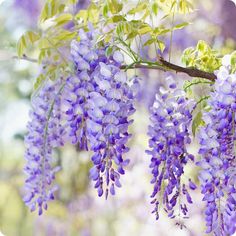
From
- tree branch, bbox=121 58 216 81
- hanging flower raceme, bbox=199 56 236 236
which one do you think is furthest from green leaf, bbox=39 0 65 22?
hanging flower raceme, bbox=199 56 236 236

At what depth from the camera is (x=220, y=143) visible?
1029mm

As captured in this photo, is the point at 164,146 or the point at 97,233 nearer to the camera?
the point at 164,146

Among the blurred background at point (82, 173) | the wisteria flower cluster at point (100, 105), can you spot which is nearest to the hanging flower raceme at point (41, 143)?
the wisteria flower cluster at point (100, 105)

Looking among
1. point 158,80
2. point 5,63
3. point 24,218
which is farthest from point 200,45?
point 24,218

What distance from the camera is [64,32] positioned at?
1223mm

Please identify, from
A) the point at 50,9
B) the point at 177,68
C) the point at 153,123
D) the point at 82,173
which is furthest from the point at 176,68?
the point at 82,173

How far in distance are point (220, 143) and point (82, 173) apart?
0.92 meters

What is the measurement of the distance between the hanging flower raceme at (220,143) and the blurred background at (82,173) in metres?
0.64

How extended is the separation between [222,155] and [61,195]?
901 millimetres

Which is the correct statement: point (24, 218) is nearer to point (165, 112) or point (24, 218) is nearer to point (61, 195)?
point (61, 195)

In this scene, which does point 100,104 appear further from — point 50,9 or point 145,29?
point 50,9

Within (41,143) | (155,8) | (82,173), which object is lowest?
(82,173)

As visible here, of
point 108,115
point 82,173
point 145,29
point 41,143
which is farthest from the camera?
point 82,173

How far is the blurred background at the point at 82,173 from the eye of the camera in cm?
173
